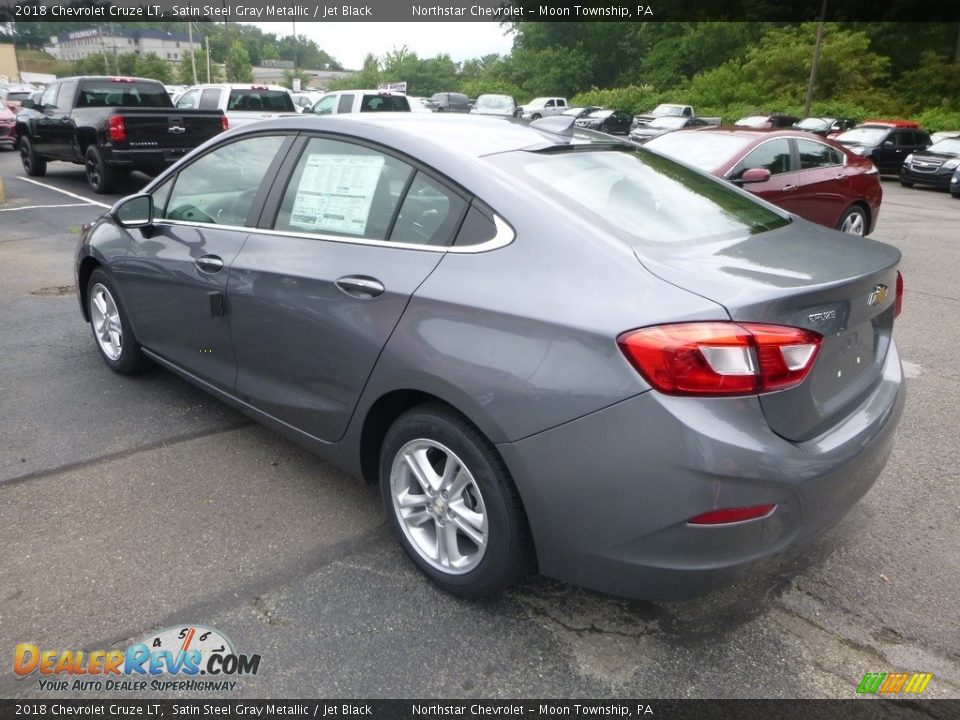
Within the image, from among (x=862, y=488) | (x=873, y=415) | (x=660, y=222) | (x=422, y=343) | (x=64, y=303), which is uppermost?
(x=660, y=222)

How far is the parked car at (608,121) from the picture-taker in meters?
31.7

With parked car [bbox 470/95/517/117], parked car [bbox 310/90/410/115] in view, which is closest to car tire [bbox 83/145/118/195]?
parked car [bbox 310/90/410/115]

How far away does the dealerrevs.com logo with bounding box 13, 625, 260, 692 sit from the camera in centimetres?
234

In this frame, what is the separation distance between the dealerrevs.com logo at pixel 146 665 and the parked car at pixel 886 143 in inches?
901

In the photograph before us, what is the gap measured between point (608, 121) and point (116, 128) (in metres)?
24.5

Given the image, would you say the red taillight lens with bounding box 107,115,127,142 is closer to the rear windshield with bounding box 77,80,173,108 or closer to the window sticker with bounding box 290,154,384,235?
the rear windshield with bounding box 77,80,173,108

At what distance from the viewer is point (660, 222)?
2.75 metres

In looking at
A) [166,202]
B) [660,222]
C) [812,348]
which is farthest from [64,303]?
[812,348]

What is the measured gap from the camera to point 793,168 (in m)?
8.77

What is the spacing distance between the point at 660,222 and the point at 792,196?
6626 mm

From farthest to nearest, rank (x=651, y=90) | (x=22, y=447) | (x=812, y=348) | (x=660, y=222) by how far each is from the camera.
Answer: (x=651, y=90), (x=22, y=447), (x=660, y=222), (x=812, y=348)

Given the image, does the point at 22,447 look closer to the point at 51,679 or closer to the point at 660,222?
the point at 51,679

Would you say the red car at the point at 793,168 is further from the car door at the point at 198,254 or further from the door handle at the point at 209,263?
the door handle at the point at 209,263

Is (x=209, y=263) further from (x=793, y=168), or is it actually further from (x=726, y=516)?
(x=793, y=168)
